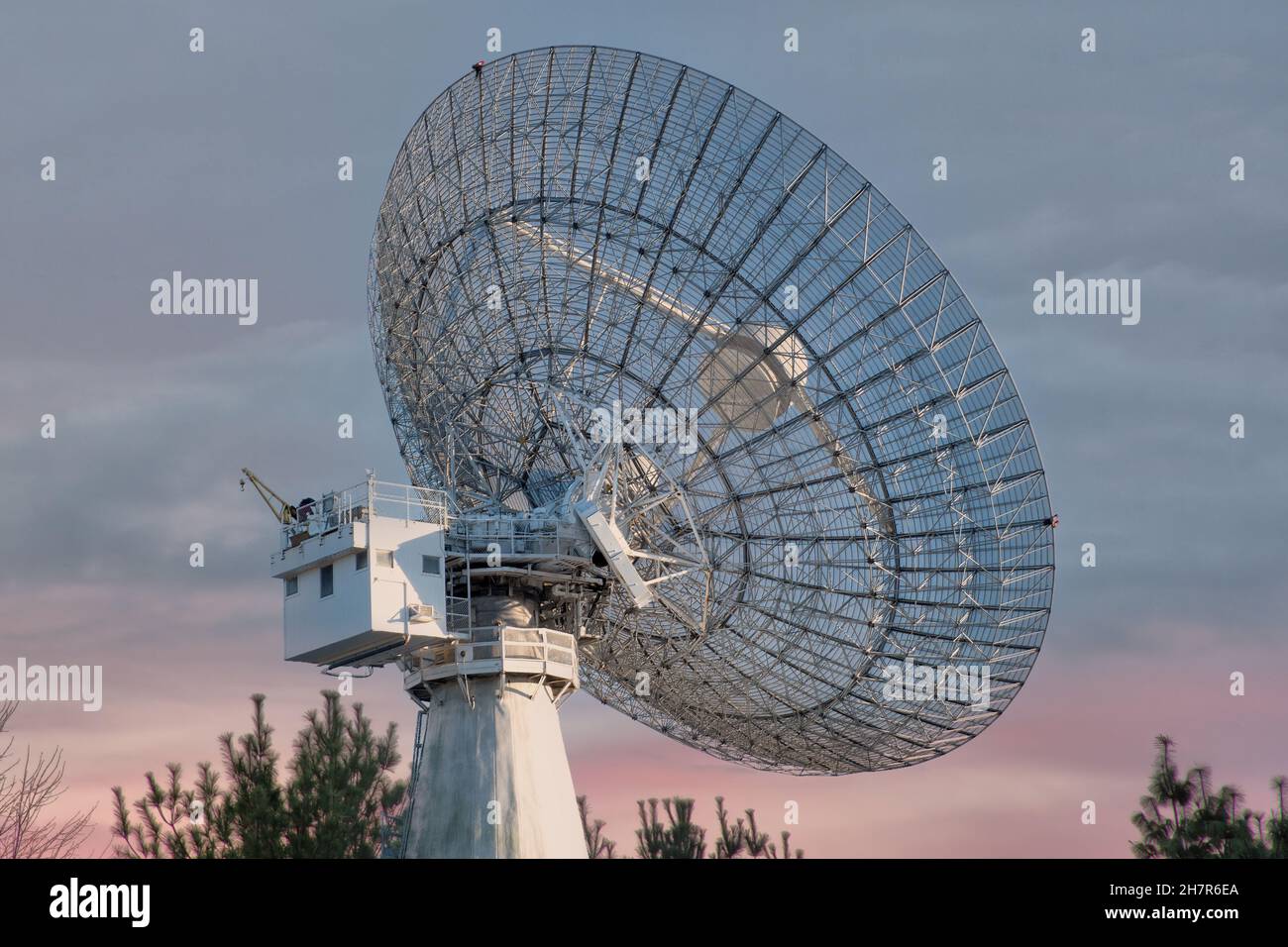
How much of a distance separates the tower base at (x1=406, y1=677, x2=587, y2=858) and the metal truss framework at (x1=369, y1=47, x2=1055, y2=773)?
3.83 m

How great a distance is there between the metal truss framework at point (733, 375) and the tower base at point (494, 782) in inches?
151

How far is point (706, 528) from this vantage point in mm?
44938

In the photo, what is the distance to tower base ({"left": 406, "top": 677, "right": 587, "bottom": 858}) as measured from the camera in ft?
142

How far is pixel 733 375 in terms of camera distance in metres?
42.5

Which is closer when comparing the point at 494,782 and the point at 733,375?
the point at 733,375

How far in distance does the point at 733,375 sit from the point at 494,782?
1184 cm

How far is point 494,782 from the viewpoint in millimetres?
43594

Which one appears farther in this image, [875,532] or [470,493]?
[470,493]

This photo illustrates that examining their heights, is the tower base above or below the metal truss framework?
below

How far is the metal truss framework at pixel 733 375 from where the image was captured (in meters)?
40.4

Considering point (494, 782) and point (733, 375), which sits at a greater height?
point (733, 375)
